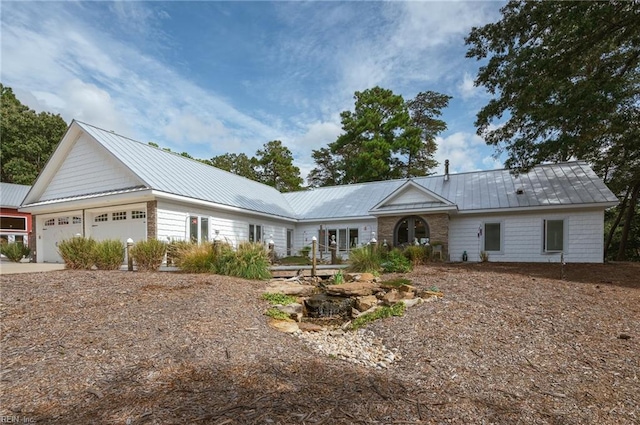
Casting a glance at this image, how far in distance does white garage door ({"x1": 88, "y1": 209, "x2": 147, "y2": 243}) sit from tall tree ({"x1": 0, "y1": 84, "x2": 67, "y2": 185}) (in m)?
25.9

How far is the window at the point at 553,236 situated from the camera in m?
14.3

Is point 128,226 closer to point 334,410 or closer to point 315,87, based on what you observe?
point 315,87

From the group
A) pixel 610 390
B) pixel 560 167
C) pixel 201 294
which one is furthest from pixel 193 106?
pixel 560 167

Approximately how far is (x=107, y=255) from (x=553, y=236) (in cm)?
1739

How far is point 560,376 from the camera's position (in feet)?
12.4

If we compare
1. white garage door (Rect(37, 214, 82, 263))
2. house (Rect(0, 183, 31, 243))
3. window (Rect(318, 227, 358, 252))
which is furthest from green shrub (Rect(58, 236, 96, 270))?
house (Rect(0, 183, 31, 243))

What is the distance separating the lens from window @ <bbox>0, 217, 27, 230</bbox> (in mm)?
24266

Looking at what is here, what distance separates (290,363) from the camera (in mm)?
3994

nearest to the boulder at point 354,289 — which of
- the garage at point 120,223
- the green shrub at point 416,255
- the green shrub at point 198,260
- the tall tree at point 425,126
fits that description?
the green shrub at point 198,260

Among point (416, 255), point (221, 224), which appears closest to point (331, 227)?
point (221, 224)

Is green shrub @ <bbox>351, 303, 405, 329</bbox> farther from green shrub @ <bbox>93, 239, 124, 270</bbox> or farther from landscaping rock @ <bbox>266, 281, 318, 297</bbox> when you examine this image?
green shrub @ <bbox>93, 239, 124, 270</bbox>

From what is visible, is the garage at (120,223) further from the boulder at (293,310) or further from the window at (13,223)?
the window at (13,223)

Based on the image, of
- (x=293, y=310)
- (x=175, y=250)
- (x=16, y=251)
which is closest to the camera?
(x=293, y=310)

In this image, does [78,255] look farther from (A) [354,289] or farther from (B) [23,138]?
(B) [23,138]
